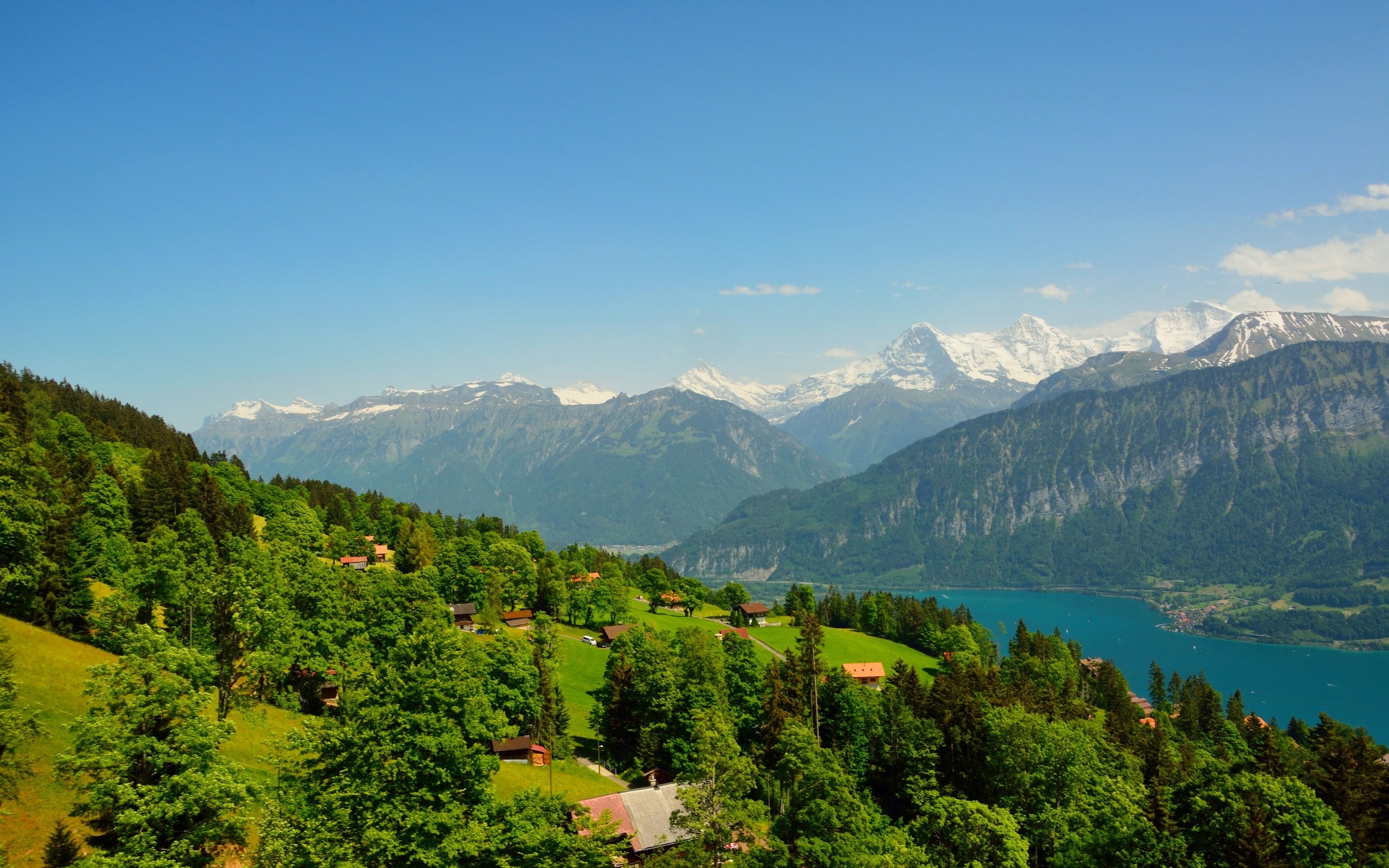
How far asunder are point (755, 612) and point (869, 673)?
39.0m

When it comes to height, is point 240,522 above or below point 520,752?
above

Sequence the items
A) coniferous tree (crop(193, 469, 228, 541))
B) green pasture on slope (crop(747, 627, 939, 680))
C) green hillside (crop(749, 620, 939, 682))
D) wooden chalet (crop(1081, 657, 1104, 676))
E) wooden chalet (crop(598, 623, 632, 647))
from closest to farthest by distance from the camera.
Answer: coniferous tree (crop(193, 469, 228, 541)) < wooden chalet (crop(598, 623, 632, 647)) < green hillside (crop(749, 620, 939, 682)) < green pasture on slope (crop(747, 627, 939, 680)) < wooden chalet (crop(1081, 657, 1104, 676))

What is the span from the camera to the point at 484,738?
34156 millimetres

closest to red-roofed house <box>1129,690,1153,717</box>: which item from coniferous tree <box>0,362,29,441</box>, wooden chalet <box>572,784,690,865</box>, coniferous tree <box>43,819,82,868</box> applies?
wooden chalet <box>572,784,690,865</box>

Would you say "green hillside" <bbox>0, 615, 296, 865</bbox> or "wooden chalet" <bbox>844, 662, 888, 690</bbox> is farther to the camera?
"wooden chalet" <bbox>844, 662, 888, 690</bbox>

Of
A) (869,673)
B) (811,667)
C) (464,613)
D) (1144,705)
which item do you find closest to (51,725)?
(811,667)

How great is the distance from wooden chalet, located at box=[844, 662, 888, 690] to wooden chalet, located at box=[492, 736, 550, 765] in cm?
4144

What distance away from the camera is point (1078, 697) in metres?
81.6

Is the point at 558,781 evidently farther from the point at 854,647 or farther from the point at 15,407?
the point at 854,647

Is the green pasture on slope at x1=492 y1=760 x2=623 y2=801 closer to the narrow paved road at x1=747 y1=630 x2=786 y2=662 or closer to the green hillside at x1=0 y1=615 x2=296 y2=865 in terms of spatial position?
the green hillside at x1=0 y1=615 x2=296 y2=865

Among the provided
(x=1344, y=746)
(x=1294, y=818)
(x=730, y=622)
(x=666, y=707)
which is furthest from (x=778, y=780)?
(x=730, y=622)

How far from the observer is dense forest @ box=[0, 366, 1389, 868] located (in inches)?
1003

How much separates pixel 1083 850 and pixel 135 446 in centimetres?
10450

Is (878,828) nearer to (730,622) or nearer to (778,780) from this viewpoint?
(778,780)
